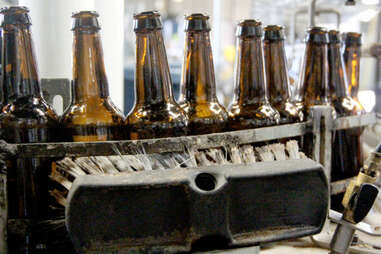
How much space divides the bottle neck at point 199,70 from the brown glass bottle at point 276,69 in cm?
16

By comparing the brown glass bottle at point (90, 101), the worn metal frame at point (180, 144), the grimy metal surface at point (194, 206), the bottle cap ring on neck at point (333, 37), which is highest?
the bottle cap ring on neck at point (333, 37)

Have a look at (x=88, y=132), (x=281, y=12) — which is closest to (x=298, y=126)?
(x=88, y=132)

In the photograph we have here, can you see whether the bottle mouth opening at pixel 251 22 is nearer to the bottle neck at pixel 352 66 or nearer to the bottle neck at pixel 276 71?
the bottle neck at pixel 276 71

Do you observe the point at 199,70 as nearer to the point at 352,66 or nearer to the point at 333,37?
the point at 333,37

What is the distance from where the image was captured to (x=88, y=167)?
537 millimetres

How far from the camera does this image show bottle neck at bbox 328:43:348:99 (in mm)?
849

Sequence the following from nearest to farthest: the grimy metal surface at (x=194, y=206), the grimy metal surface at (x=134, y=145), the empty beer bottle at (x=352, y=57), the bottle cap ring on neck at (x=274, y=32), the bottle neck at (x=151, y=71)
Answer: the grimy metal surface at (x=194, y=206) → the grimy metal surface at (x=134, y=145) → the bottle neck at (x=151, y=71) → the bottle cap ring on neck at (x=274, y=32) → the empty beer bottle at (x=352, y=57)

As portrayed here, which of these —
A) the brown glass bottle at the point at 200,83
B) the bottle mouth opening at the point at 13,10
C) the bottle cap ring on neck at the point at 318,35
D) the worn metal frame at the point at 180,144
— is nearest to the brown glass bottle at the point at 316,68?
the bottle cap ring on neck at the point at 318,35

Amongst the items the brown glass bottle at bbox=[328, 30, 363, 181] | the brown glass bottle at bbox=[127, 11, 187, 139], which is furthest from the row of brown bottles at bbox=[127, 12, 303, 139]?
the brown glass bottle at bbox=[328, 30, 363, 181]

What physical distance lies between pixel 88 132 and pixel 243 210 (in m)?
0.29

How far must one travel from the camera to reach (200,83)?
714 millimetres

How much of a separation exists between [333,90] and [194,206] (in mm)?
539

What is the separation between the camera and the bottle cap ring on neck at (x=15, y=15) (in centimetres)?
57

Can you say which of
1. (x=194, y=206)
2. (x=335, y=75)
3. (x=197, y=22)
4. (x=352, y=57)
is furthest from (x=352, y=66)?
(x=194, y=206)
